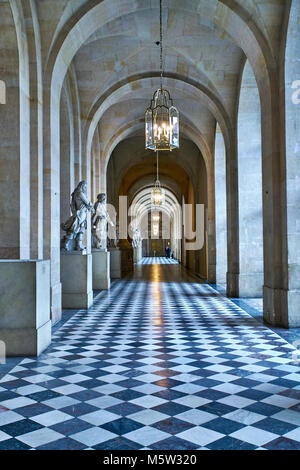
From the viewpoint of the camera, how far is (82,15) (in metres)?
8.55

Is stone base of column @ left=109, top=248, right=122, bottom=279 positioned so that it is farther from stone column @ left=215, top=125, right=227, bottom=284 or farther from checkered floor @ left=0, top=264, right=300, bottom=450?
checkered floor @ left=0, top=264, right=300, bottom=450

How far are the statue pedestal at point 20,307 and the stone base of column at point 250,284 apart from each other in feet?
23.7

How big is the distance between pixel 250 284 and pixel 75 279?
15.2 feet

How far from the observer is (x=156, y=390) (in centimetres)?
440

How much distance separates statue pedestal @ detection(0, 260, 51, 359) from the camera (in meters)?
5.71

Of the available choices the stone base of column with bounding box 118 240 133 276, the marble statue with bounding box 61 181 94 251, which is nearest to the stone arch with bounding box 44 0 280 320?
the marble statue with bounding box 61 181 94 251

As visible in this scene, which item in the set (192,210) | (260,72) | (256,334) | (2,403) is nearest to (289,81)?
(260,72)

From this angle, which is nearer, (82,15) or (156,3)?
(82,15)

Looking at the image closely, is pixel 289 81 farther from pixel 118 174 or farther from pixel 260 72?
pixel 118 174

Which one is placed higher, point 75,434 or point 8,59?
point 8,59

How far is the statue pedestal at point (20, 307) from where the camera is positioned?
571 cm

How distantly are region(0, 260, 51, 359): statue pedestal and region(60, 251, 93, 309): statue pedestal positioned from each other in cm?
452

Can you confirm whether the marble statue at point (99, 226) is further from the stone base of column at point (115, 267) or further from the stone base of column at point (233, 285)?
the stone base of column at point (115, 267)

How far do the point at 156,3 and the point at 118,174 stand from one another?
14.8m
